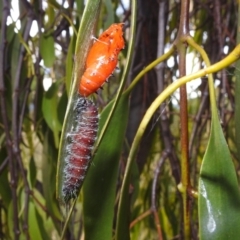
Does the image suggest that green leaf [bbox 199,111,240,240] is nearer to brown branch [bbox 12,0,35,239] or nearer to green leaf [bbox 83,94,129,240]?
green leaf [bbox 83,94,129,240]

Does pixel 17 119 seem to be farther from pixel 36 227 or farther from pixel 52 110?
pixel 36 227

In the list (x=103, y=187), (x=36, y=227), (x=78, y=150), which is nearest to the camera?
(x=78, y=150)

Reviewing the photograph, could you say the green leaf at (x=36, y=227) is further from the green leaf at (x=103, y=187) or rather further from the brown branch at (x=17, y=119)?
the green leaf at (x=103, y=187)

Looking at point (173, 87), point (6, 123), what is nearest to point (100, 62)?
point (173, 87)

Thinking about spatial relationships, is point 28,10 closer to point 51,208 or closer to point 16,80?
point 16,80

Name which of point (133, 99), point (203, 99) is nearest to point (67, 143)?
point (203, 99)
